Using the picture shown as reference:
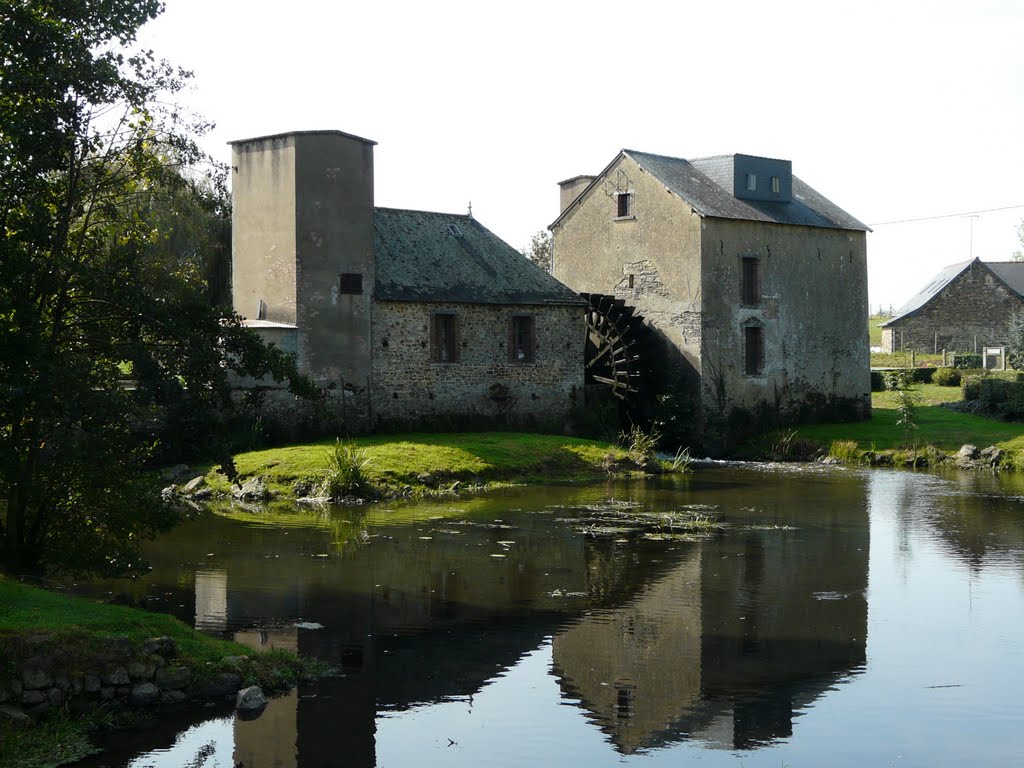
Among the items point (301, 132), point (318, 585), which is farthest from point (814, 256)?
point (318, 585)

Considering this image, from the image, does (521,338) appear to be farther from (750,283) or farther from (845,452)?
(845,452)

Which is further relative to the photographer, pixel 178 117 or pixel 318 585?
pixel 318 585

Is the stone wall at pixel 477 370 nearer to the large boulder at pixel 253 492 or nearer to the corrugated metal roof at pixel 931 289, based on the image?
the large boulder at pixel 253 492

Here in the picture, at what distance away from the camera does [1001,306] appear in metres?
49.2

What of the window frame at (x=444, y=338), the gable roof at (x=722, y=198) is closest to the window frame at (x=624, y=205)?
the gable roof at (x=722, y=198)

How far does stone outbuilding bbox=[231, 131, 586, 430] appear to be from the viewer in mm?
26578

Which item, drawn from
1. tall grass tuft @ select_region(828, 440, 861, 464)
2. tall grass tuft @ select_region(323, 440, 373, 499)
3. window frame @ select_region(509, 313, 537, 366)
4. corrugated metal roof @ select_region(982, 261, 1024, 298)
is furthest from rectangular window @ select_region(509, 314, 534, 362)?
corrugated metal roof @ select_region(982, 261, 1024, 298)

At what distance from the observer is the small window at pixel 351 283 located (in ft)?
88.7

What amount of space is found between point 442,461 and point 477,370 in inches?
218

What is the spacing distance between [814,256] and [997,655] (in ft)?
79.0

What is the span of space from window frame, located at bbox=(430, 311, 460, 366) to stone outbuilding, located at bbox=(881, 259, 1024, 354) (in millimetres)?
27434

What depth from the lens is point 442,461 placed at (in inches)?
941

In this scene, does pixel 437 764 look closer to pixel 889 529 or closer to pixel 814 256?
pixel 889 529

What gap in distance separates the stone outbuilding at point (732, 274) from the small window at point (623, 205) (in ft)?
0.09
